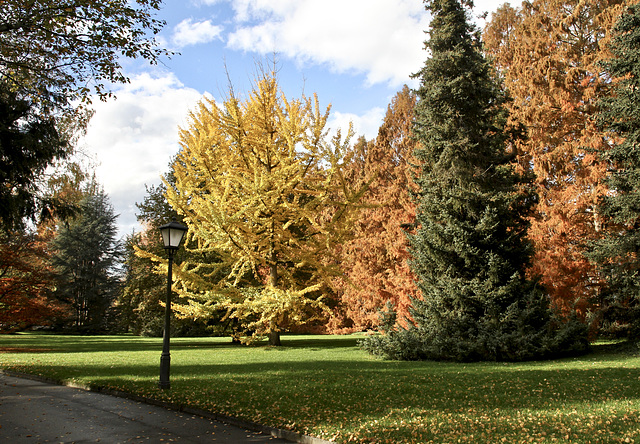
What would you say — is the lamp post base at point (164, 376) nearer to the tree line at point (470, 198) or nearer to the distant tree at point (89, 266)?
the tree line at point (470, 198)

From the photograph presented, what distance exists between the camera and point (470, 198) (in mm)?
14164

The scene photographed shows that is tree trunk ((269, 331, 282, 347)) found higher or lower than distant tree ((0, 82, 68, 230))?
lower

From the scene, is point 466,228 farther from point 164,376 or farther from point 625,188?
point 164,376

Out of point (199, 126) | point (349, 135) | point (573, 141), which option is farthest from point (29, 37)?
point (573, 141)

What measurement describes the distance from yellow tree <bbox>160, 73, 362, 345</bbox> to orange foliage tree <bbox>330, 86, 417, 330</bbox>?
5418 mm

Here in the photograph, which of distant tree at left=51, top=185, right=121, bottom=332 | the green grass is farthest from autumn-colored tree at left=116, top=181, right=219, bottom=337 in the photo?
distant tree at left=51, top=185, right=121, bottom=332

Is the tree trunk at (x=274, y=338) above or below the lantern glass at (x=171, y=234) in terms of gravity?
below

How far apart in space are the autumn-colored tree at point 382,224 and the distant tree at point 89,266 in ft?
93.1

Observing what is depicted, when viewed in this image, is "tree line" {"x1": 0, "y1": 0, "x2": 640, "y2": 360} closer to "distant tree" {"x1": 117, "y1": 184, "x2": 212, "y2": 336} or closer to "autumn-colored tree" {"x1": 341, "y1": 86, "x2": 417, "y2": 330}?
"autumn-colored tree" {"x1": 341, "y1": 86, "x2": 417, "y2": 330}

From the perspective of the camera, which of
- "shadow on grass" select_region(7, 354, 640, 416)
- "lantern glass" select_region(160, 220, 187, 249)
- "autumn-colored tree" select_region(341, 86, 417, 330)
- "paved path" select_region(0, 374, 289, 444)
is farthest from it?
"autumn-colored tree" select_region(341, 86, 417, 330)

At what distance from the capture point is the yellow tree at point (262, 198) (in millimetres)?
15836

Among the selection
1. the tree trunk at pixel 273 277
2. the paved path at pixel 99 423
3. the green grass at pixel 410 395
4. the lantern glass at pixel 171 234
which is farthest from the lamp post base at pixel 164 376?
the tree trunk at pixel 273 277

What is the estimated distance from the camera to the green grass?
17.5ft

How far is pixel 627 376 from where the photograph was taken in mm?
8914
